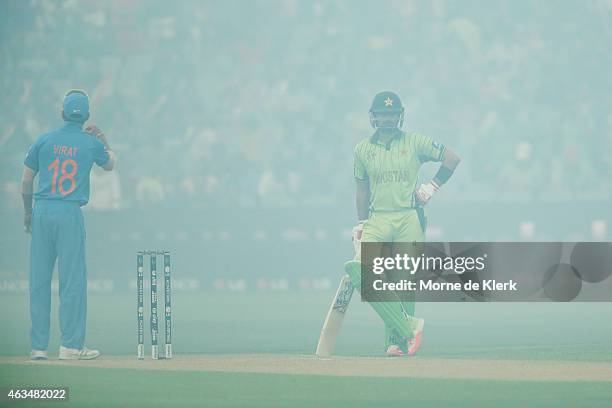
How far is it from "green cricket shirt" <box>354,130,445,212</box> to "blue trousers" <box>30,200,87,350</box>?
2.48m

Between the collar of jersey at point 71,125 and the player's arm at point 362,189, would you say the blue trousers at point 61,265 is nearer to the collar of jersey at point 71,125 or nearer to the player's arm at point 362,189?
the collar of jersey at point 71,125

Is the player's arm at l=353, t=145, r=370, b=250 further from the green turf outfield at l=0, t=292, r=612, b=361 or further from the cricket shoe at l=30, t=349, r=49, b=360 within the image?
the cricket shoe at l=30, t=349, r=49, b=360

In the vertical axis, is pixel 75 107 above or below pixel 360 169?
above

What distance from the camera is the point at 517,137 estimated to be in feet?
82.4

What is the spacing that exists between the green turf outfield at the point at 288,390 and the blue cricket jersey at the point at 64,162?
140 cm

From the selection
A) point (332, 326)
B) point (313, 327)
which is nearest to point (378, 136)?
point (332, 326)

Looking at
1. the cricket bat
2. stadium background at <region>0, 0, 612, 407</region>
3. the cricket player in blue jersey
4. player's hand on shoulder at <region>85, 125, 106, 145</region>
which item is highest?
stadium background at <region>0, 0, 612, 407</region>

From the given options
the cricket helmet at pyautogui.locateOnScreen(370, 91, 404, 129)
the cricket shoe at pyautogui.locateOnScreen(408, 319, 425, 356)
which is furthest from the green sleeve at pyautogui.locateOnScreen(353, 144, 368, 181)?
the cricket shoe at pyautogui.locateOnScreen(408, 319, 425, 356)

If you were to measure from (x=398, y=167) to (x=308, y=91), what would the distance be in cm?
1385

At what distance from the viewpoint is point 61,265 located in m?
11.5

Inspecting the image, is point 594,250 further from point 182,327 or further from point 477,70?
point 182,327

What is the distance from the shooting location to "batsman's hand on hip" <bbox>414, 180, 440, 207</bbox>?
1231 cm

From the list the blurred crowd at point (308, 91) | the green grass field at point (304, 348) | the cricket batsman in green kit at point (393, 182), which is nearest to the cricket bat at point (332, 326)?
the cricket batsman in green kit at point (393, 182)

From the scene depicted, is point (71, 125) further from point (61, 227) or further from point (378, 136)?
point (378, 136)
